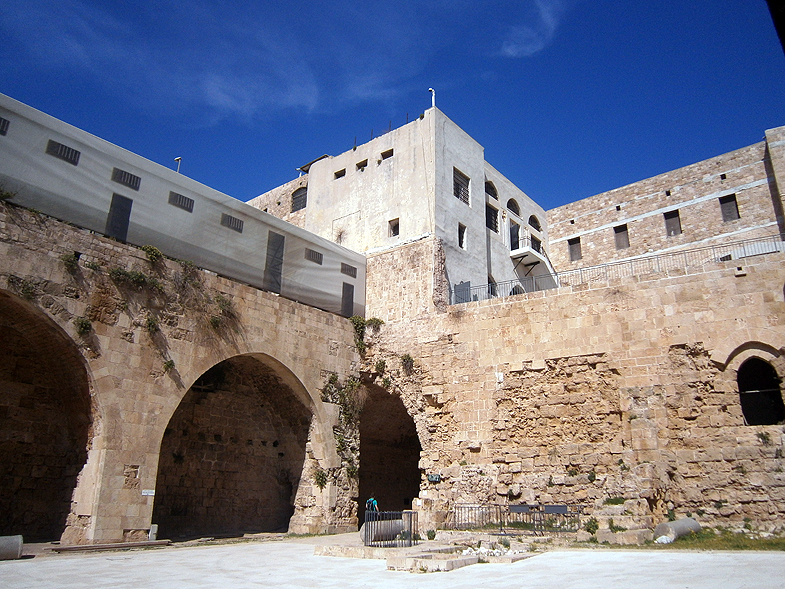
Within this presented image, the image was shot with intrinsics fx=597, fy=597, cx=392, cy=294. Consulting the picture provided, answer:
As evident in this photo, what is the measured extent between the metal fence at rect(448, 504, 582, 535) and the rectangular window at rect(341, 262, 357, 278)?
750 centimetres

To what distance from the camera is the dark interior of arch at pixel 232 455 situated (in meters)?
15.0

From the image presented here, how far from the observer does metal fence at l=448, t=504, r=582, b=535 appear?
486 inches

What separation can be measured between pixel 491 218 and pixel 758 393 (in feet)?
37.9

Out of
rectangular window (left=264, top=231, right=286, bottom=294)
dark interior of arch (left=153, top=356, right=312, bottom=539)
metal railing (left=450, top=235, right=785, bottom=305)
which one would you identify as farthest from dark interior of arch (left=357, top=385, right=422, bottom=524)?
rectangular window (left=264, top=231, right=286, bottom=294)

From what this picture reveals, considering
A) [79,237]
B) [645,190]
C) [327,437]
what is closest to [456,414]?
[327,437]

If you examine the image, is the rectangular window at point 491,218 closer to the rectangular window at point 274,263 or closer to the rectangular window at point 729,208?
the rectangular window at point 729,208

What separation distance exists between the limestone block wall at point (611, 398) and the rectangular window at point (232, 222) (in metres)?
6.00

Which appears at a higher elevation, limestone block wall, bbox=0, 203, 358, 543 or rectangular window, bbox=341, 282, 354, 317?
rectangular window, bbox=341, 282, 354, 317

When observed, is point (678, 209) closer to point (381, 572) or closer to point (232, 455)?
point (232, 455)

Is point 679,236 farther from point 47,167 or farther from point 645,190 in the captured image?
point 47,167

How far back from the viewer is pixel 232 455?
16297 mm

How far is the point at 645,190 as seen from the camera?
2330 cm

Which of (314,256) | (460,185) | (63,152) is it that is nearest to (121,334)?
(63,152)

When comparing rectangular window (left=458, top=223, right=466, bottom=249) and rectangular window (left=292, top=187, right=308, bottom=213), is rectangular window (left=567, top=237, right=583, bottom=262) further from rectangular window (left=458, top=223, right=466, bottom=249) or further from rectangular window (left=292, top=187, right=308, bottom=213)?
rectangular window (left=292, top=187, right=308, bottom=213)
